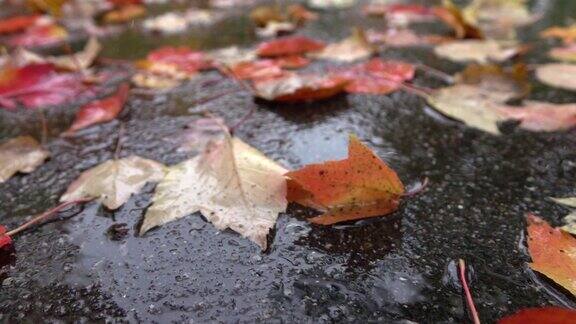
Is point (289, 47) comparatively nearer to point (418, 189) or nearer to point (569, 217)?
point (418, 189)

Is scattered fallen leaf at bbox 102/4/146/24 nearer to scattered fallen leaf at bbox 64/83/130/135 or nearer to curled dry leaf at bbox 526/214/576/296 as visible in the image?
scattered fallen leaf at bbox 64/83/130/135

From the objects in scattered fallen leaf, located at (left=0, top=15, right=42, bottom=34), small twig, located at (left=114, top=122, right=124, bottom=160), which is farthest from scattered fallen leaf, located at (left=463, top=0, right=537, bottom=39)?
scattered fallen leaf, located at (left=0, top=15, right=42, bottom=34)

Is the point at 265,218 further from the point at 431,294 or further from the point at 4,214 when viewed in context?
the point at 4,214

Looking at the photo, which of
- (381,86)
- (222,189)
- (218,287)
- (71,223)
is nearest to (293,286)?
(218,287)

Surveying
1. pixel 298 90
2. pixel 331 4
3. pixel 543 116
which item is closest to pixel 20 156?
pixel 298 90

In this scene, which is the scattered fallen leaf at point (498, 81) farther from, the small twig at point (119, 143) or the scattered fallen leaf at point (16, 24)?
the scattered fallen leaf at point (16, 24)

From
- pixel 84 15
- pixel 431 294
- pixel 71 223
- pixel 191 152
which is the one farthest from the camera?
pixel 84 15

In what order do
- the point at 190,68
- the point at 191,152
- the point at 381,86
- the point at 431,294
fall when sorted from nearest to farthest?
the point at 431,294 → the point at 191,152 → the point at 381,86 → the point at 190,68

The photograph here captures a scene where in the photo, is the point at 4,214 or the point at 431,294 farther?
the point at 4,214
